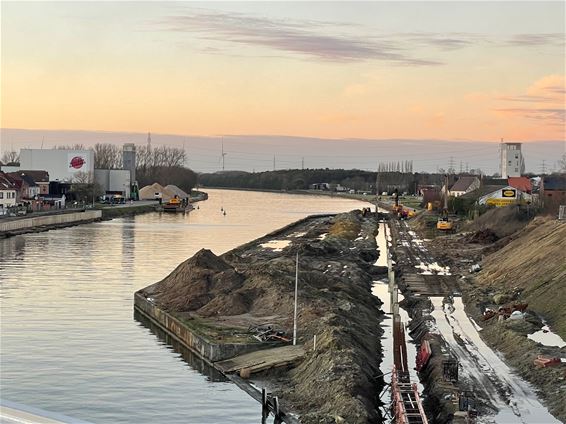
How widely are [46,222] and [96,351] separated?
57.5 meters

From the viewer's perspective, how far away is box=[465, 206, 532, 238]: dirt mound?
68.0 meters

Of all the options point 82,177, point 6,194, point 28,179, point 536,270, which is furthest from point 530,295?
point 82,177

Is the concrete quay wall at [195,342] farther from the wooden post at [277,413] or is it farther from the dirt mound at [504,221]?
the dirt mound at [504,221]

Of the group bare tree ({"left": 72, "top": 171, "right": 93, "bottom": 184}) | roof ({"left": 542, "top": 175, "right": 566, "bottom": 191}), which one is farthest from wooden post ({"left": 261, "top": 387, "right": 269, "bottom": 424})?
bare tree ({"left": 72, "top": 171, "right": 93, "bottom": 184})

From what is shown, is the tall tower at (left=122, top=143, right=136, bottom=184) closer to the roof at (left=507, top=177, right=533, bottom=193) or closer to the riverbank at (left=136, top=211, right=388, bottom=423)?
the roof at (left=507, top=177, right=533, bottom=193)

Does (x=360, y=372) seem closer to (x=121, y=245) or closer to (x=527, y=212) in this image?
(x=121, y=245)

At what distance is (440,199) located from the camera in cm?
11588

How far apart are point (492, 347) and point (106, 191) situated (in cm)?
10649

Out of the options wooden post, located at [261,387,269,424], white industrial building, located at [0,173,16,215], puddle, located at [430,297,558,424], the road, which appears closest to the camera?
puddle, located at [430,297,558,424]

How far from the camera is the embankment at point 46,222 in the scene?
245 feet

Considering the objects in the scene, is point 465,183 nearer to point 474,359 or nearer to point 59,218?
point 59,218

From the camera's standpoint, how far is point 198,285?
36.1 metres

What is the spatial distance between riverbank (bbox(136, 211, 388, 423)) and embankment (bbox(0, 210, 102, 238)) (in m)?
30.2

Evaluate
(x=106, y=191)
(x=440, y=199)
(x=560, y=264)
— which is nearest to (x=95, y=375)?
(x=560, y=264)
